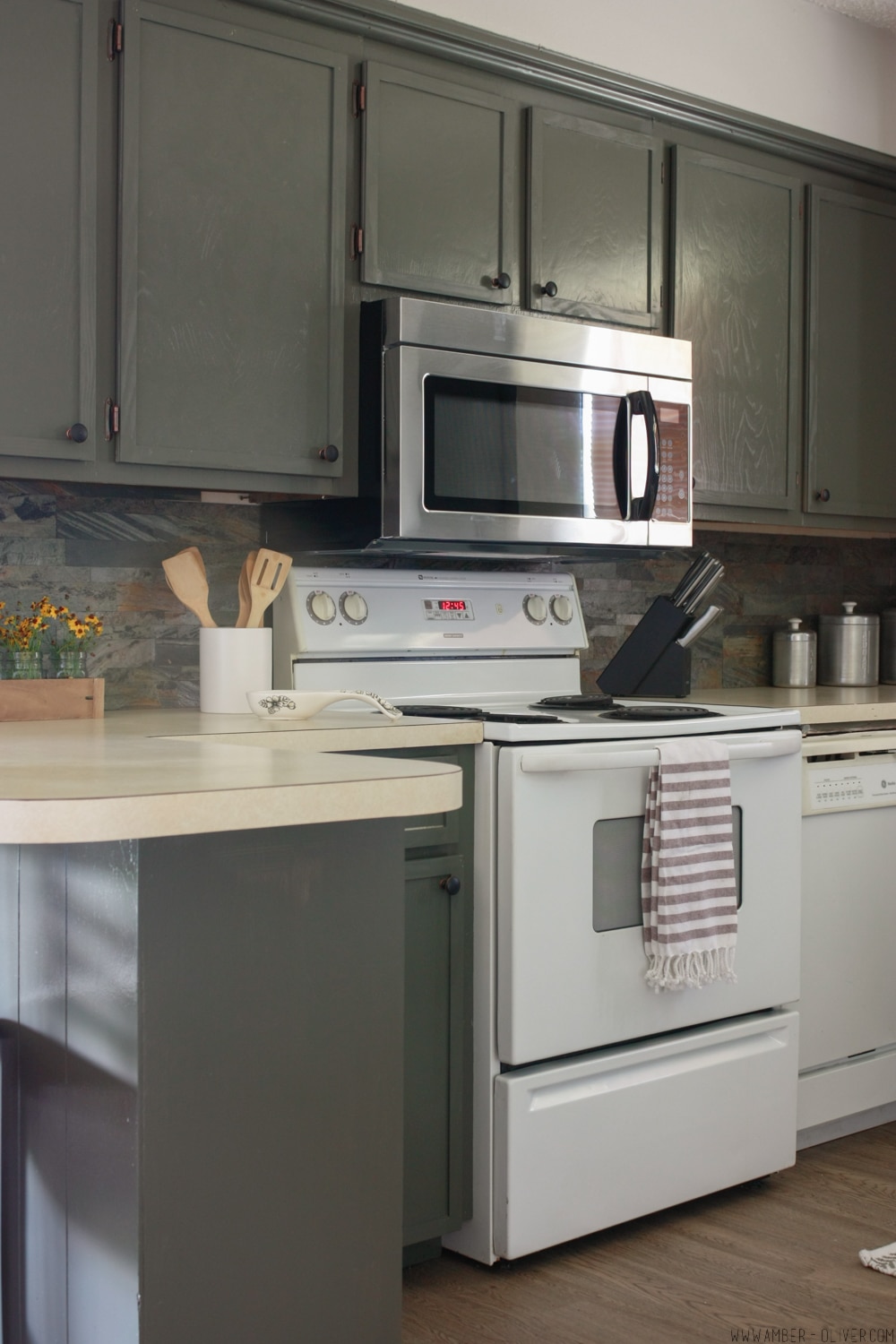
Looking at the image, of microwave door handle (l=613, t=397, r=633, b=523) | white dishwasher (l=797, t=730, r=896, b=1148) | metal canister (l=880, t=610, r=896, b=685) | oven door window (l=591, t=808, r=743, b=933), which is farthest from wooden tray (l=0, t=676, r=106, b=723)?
metal canister (l=880, t=610, r=896, b=685)

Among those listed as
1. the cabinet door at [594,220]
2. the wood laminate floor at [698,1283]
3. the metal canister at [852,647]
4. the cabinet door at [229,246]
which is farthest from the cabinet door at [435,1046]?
the metal canister at [852,647]

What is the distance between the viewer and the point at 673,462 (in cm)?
302

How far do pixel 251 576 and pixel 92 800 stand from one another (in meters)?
1.45

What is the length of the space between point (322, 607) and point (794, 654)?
1.50 meters

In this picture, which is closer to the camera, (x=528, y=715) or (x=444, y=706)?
(x=528, y=715)

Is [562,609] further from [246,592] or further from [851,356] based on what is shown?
[851,356]

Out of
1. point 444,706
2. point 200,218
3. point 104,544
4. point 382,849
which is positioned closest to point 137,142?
point 200,218

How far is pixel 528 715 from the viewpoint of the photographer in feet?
8.09

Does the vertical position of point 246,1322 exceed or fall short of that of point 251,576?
it falls short

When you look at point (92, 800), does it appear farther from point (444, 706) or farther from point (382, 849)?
point (444, 706)

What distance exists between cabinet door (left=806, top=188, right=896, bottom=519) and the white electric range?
94 centimetres

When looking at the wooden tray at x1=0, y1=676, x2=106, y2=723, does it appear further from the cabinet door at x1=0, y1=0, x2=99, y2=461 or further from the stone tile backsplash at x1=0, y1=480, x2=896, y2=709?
the cabinet door at x1=0, y1=0, x2=99, y2=461

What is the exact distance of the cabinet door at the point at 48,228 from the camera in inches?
85.6

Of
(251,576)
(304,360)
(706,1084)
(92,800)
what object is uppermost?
(304,360)
